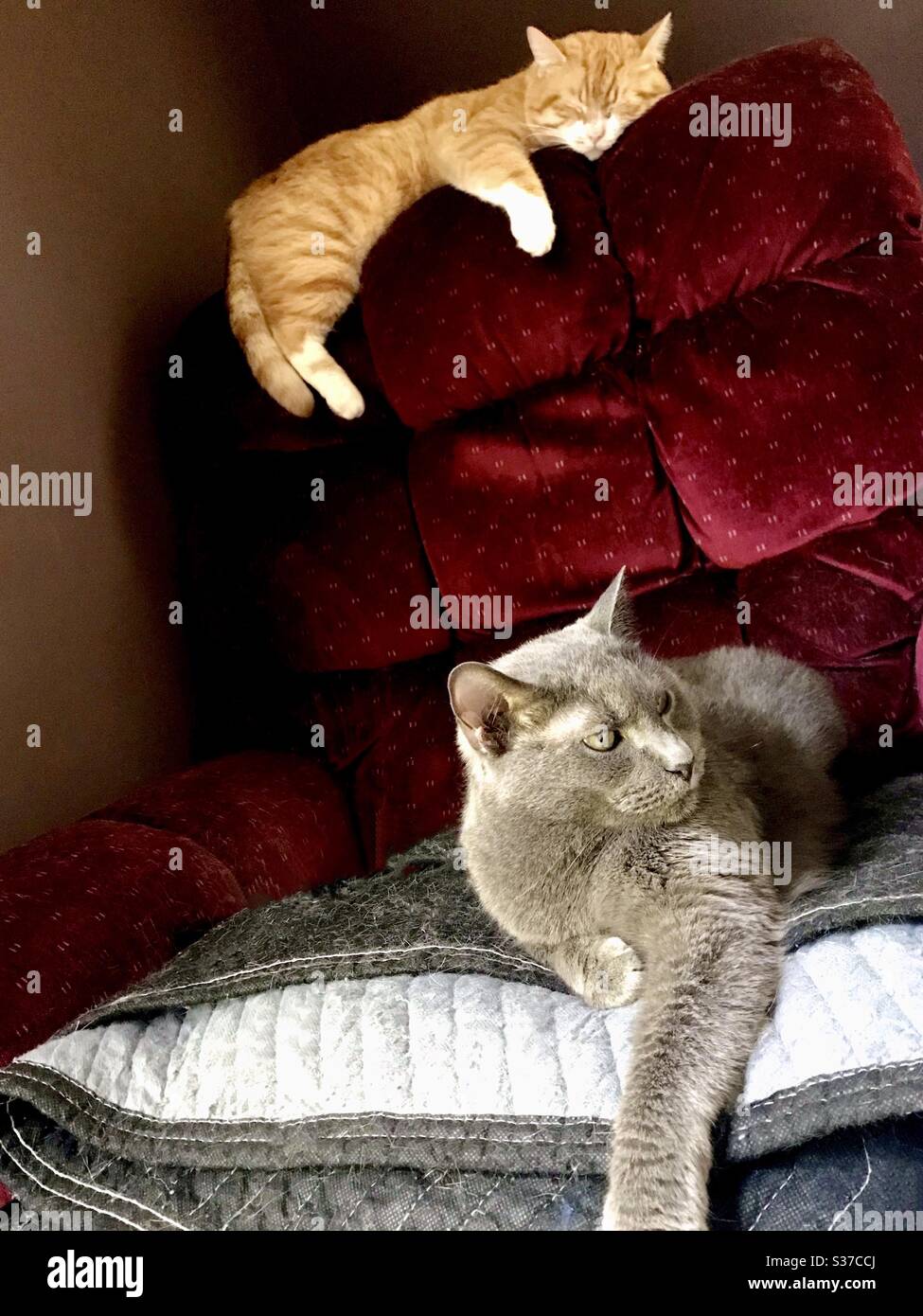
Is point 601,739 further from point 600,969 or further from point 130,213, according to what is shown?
point 130,213

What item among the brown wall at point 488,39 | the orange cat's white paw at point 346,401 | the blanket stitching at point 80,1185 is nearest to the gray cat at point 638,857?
the blanket stitching at point 80,1185

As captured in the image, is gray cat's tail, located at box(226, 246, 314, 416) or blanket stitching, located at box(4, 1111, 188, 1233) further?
gray cat's tail, located at box(226, 246, 314, 416)

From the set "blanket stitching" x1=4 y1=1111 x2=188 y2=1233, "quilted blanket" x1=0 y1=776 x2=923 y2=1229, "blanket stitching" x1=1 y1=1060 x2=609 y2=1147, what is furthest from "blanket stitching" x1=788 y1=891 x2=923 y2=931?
"blanket stitching" x1=4 y1=1111 x2=188 y2=1233

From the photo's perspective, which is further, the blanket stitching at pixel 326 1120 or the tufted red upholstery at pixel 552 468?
the tufted red upholstery at pixel 552 468

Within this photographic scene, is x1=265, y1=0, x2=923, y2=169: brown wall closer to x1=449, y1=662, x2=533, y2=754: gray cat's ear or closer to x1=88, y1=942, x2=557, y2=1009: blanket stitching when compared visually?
x1=449, y1=662, x2=533, y2=754: gray cat's ear

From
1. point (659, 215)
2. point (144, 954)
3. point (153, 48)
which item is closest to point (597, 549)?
point (659, 215)

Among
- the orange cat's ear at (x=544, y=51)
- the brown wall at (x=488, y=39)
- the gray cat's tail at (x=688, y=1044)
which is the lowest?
the gray cat's tail at (x=688, y=1044)

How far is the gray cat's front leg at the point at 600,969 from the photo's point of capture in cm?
87

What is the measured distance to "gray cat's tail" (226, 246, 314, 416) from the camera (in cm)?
159

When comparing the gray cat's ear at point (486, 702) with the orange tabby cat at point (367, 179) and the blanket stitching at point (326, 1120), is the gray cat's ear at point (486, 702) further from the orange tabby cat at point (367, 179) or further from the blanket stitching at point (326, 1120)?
the orange tabby cat at point (367, 179)

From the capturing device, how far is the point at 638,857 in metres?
0.91

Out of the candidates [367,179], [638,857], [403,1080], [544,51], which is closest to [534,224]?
[367,179]

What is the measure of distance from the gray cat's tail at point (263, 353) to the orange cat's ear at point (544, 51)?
76cm

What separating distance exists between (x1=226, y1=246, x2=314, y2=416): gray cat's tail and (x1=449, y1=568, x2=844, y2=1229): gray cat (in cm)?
78
